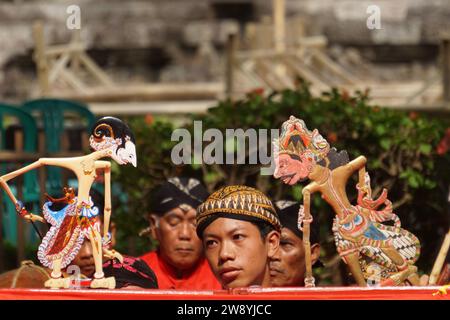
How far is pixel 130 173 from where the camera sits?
7.42 metres

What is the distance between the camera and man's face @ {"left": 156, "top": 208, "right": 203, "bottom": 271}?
5.93m

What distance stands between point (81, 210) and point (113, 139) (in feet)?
1.03

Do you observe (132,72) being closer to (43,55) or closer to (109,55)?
(109,55)

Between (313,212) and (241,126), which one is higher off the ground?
(241,126)

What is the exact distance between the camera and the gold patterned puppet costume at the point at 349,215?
4965 millimetres

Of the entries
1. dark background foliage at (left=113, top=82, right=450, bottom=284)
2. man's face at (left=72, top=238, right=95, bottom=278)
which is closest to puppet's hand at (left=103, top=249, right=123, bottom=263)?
man's face at (left=72, top=238, right=95, bottom=278)

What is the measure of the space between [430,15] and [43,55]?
7.57 meters

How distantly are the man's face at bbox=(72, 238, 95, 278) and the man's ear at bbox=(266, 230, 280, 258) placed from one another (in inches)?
29.0

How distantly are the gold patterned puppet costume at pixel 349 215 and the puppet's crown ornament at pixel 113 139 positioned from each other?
63 centimetres

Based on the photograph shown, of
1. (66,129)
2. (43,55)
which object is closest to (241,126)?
(66,129)

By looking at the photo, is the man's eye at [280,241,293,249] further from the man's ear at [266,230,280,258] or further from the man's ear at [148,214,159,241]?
the man's ear at [148,214,159,241]

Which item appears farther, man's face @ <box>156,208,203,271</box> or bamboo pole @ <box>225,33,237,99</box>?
bamboo pole @ <box>225,33,237,99</box>

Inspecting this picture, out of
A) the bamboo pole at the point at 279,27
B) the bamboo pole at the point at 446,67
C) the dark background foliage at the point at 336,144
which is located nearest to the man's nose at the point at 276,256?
the dark background foliage at the point at 336,144
